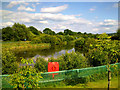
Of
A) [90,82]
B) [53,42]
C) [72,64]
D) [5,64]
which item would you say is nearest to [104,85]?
[90,82]

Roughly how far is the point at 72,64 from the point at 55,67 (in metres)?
0.93

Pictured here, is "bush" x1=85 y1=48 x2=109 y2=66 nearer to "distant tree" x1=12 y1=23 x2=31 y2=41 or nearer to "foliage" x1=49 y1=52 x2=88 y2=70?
"foliage" x1=49 y1=52 x2=88 y2=70

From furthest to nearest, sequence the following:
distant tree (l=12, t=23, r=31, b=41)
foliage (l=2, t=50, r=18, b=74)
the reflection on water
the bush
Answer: distant tree (l=12, t=23, r=31, b=41)
the reflection on water
the bush
foliage (l=2, t=50, r=18, b=74)

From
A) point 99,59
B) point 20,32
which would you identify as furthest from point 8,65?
point 20,32

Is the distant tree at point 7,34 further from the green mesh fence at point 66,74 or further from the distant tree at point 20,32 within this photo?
the green mesh fence at point 66,74

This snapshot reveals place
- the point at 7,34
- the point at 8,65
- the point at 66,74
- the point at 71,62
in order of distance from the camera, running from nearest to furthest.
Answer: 1. the point at 66,74
2. the point at 8,65
3. the point at 71,62
4. the point at 7,34

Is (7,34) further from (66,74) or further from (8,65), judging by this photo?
(66,74)

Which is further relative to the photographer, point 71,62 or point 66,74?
point 71,62

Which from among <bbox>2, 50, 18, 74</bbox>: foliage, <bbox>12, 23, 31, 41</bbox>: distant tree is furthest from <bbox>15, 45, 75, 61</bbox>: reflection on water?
<bbox>12, 23, 31, 41</bbox>: distant tree

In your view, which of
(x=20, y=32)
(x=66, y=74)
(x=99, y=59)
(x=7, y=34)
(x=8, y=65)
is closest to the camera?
(x=66, y=74)

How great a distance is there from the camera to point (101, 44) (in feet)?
16.5

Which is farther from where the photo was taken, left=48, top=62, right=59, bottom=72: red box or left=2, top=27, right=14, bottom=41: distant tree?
left=2, top=27, right=14, bottom=41: distant tree

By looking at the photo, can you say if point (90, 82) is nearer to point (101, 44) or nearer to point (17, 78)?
point (101, 44)

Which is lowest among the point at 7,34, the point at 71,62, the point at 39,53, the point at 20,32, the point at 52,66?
the point at 39,53
